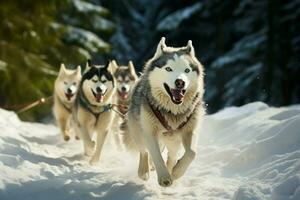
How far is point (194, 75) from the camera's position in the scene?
5.30 meters

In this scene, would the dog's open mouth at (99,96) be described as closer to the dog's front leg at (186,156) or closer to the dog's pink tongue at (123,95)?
the dog's pink tongue at (123,95)

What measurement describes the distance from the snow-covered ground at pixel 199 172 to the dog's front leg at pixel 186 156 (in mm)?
164

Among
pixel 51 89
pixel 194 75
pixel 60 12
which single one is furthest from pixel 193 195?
pixel 60 12

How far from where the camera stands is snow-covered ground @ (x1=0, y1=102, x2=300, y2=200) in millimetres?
4758

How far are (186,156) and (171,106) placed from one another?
0.49 m

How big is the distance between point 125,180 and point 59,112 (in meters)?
4.71

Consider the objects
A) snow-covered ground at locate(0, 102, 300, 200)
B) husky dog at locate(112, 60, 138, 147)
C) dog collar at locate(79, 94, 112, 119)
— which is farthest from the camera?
husky dog at locate(112, 60, 138, 147)

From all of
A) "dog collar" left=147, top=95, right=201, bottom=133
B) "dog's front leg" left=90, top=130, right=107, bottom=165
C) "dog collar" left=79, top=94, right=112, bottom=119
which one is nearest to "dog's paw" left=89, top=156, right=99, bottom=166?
"dog's front leg" left=90, top=130, right=107, bottom=165

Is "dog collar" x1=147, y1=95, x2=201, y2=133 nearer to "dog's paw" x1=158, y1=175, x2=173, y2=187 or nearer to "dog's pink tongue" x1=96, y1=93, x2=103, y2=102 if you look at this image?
"dog's paw" x1=158, y1=175, x2=173, y2=187

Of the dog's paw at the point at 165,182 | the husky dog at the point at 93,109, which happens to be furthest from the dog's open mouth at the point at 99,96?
the dog's paw at the point at 165,182

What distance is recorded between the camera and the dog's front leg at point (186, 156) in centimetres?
519

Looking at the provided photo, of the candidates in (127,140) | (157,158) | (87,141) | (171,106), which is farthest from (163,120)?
(87,141)

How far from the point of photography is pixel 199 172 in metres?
6.17

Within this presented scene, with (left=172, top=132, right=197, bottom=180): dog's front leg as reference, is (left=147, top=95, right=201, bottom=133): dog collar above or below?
above
